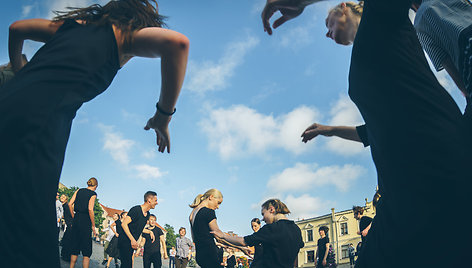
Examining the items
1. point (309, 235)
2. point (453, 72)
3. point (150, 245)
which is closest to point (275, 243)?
point (453, 72)

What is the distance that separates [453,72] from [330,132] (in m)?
0.76

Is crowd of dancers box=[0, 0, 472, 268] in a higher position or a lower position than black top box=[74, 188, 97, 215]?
lower

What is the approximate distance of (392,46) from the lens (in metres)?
1.14

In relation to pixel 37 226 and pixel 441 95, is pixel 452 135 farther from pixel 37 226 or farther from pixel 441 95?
pixel 37 226

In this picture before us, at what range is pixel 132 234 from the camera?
7.85 meters

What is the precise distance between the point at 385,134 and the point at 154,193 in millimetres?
8035

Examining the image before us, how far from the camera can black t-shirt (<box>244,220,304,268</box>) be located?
491 cm

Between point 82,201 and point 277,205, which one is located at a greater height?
point 82,201

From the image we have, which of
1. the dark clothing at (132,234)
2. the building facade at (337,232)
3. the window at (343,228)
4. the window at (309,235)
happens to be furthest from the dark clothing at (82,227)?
the window at (309,235)

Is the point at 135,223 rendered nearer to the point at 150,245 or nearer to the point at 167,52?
the point at 150,245

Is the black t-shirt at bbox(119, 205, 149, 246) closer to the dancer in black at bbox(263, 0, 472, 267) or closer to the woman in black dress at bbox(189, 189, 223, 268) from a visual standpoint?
the woman in black dress at bbox(189, 189, 223, 268)

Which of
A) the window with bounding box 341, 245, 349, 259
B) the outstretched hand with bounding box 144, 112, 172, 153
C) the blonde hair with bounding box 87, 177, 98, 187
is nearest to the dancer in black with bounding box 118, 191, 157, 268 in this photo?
the blonde hair with bounding box 87, 177, 98, 187

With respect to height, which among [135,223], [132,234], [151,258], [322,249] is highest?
[135,223]

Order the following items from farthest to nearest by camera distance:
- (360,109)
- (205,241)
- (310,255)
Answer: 1. (310,255)
2. (205,241)
3. (360,109)
